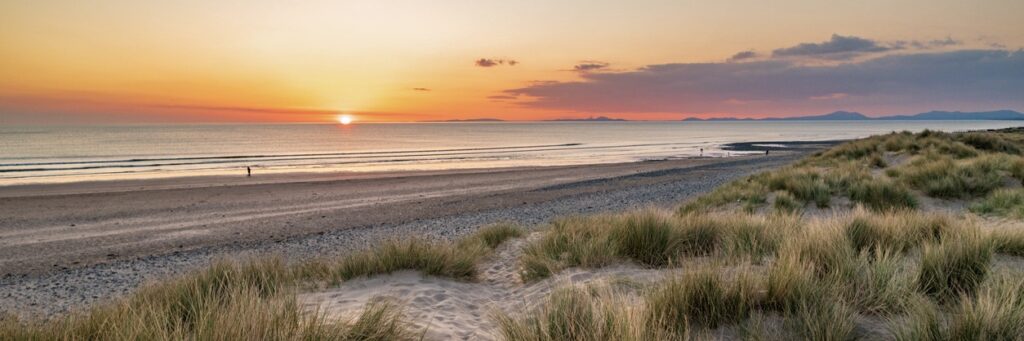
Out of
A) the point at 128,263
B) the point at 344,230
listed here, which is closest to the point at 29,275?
the point at 128,263

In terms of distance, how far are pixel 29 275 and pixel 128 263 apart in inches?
60.9

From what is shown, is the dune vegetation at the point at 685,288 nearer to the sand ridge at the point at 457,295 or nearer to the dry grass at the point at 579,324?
the dry grass at the point at 579,324

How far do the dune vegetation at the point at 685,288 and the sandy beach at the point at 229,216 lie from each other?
539cm

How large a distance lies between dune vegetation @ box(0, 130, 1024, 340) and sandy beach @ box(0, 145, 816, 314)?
539 centimetres

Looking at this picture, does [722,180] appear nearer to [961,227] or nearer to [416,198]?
[416,198]

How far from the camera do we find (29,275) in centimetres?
1006

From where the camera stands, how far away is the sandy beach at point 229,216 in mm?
10359

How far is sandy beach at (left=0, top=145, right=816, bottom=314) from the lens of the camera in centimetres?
1036

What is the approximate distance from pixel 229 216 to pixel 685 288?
17.1 m

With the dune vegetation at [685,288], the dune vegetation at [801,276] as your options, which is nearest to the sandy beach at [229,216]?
the dune vegetation at [685,288]

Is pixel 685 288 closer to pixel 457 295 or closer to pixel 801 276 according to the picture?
pixel 801 276

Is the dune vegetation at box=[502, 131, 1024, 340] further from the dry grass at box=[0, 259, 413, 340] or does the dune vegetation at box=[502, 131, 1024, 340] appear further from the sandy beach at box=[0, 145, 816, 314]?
the sandy beach at box=[0, 145, 816, 314]

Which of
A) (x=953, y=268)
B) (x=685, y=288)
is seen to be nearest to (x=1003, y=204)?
(x=953, y=268)

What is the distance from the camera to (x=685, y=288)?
3.75 metres
